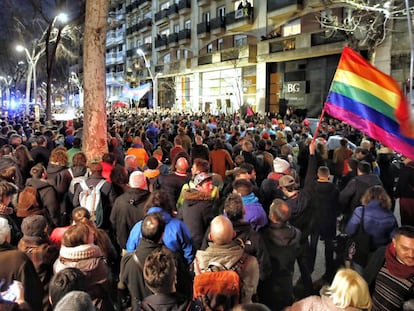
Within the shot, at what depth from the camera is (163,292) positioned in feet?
8.89

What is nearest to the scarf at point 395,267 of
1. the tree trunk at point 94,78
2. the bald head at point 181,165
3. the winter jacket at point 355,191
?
the winter jacket at point 355,191

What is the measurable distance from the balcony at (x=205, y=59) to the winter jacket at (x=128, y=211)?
115 feet

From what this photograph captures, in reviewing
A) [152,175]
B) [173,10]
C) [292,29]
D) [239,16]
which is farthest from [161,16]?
[152,175]

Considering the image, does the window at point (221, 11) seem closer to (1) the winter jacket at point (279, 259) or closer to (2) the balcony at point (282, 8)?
(2) the balcony at point (282, 8)

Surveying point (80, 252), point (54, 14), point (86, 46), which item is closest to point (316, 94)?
point (54, 14)

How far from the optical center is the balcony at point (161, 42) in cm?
4762

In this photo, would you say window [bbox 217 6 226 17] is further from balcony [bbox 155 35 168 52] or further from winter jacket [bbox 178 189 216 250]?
winter jacket [bbox 178 189 216 250]

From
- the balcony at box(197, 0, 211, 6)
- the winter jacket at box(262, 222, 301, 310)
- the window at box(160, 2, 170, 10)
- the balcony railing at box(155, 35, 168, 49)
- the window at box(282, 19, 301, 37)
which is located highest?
the window at box(160, 2, 170, 10)

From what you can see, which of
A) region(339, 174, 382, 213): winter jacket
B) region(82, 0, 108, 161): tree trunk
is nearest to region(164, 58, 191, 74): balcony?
region(82, 0, 108, 161): tree trunk

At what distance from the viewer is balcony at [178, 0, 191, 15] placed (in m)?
42.2

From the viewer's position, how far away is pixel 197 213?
4.57 meters

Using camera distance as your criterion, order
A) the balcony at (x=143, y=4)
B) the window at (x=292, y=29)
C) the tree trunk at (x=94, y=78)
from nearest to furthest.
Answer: the tree trunk at (x=94, y=78) → the window at (x=292, y=29) → the balcony at (x=143, y=4)

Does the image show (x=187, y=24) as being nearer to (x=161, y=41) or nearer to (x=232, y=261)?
(x=161, y=41)

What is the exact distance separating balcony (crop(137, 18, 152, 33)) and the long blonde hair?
5350 centimetres
